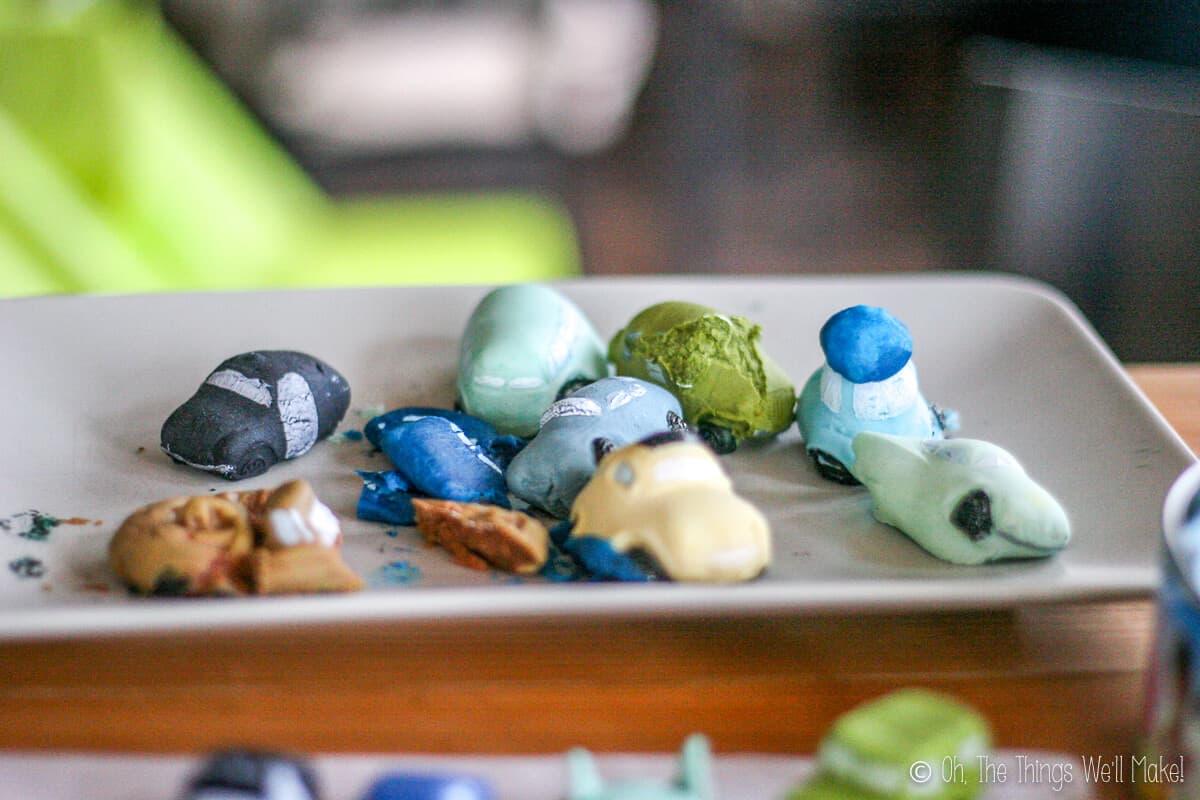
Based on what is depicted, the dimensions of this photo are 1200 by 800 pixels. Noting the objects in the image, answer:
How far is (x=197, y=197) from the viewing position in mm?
1408

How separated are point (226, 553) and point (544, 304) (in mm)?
292

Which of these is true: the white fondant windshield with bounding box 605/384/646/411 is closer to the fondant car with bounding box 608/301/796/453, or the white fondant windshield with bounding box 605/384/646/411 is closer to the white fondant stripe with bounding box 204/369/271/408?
the fondant car with bounding box 608/301/796/453

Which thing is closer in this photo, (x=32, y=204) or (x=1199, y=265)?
(x=32, y=204)

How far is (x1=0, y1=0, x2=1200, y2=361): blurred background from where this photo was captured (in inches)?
64.2

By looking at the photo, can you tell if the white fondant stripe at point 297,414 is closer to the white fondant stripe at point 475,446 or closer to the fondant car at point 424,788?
the white fondant stripe at point 475,446

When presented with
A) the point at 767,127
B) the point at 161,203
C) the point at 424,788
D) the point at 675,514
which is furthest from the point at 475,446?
the point at 767,127

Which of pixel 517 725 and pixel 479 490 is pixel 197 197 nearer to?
pixel 479 490

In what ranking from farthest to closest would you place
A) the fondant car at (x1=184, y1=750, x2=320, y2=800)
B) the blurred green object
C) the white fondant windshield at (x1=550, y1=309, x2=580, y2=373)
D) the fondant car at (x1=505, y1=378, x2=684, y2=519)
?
the blurred green object → the white fondant windshield at (x1=550, y1=309, x2=580, y2=373) → the fondant car at (x1=505, y1=378, x2=684, y2=519) → the fondant car at (x1=184, y1=750, x2=320, y2=800)

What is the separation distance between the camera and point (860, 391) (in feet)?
2.22

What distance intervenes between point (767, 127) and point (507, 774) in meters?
1.93

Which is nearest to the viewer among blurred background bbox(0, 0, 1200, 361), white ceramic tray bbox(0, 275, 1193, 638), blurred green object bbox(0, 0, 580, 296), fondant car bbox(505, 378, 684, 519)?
white ceramic tray bbox(0, 275, 1193, 638)

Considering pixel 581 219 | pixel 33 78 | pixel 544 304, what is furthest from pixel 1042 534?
pixel 581 219

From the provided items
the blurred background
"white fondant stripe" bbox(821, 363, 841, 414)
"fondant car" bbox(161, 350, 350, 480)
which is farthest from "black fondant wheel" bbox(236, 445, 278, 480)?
the blurred background

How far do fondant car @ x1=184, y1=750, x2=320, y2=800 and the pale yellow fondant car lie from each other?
0.66 feet
